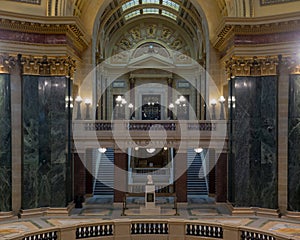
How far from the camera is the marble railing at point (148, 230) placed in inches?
516

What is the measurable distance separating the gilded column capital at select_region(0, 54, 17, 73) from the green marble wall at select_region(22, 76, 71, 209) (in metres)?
0.79

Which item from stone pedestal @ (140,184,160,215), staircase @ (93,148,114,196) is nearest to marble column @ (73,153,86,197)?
staircase @ (93,148,114,196)

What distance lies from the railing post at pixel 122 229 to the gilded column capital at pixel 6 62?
24.6 ft

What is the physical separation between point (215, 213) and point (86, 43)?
10.2 m

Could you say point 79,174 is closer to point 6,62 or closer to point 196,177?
point 6,62

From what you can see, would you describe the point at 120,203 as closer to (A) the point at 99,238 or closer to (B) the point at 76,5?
(A) the point at 99,238

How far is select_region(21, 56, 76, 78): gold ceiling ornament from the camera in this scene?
54.7ft

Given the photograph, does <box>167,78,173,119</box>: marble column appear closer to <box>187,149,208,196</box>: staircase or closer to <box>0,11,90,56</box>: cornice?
<box>187,149,208,196</box>: staircase

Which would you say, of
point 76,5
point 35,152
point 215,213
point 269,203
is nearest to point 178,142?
point 215,213

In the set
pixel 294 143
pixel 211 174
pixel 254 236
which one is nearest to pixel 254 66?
pixel 294 143

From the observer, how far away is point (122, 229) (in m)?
13.9

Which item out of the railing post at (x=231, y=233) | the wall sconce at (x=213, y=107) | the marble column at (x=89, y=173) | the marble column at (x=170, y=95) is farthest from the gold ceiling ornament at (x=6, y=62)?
the marble column at (x=170, y=95)

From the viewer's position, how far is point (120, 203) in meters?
18.5

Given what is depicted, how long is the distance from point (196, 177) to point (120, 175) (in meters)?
6.55
